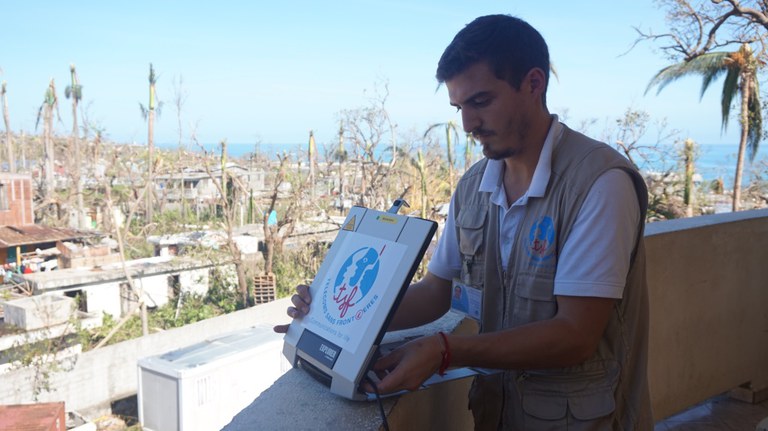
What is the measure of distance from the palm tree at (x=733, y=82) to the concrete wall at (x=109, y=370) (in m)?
8.86

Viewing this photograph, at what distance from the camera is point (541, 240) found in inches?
40.2

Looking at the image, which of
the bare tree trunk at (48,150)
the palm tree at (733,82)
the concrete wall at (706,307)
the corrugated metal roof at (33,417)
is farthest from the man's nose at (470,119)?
the bare tree trunk at (48,150)

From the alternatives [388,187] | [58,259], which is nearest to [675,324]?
[388,187]

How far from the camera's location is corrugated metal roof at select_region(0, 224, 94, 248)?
19500 mm

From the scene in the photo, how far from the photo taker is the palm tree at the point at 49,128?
84.0 ft

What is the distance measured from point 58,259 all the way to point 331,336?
2097 cm

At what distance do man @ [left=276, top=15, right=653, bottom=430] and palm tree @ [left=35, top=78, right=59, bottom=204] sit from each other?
26974 mm

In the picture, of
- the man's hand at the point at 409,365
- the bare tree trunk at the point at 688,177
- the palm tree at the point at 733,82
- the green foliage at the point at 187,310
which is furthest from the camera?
the green foliage at the point at 187,310

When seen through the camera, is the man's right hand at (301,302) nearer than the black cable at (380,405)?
No

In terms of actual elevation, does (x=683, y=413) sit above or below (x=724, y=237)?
below

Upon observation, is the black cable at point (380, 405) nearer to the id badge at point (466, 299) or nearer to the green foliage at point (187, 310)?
the id badge at point (466, 299)

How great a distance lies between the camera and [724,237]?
2.36 m

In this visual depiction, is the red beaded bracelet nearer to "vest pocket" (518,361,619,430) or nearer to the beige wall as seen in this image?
"vest pocket" (518,361,619,430)

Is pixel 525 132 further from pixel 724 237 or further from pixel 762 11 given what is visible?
pixel 762 11
